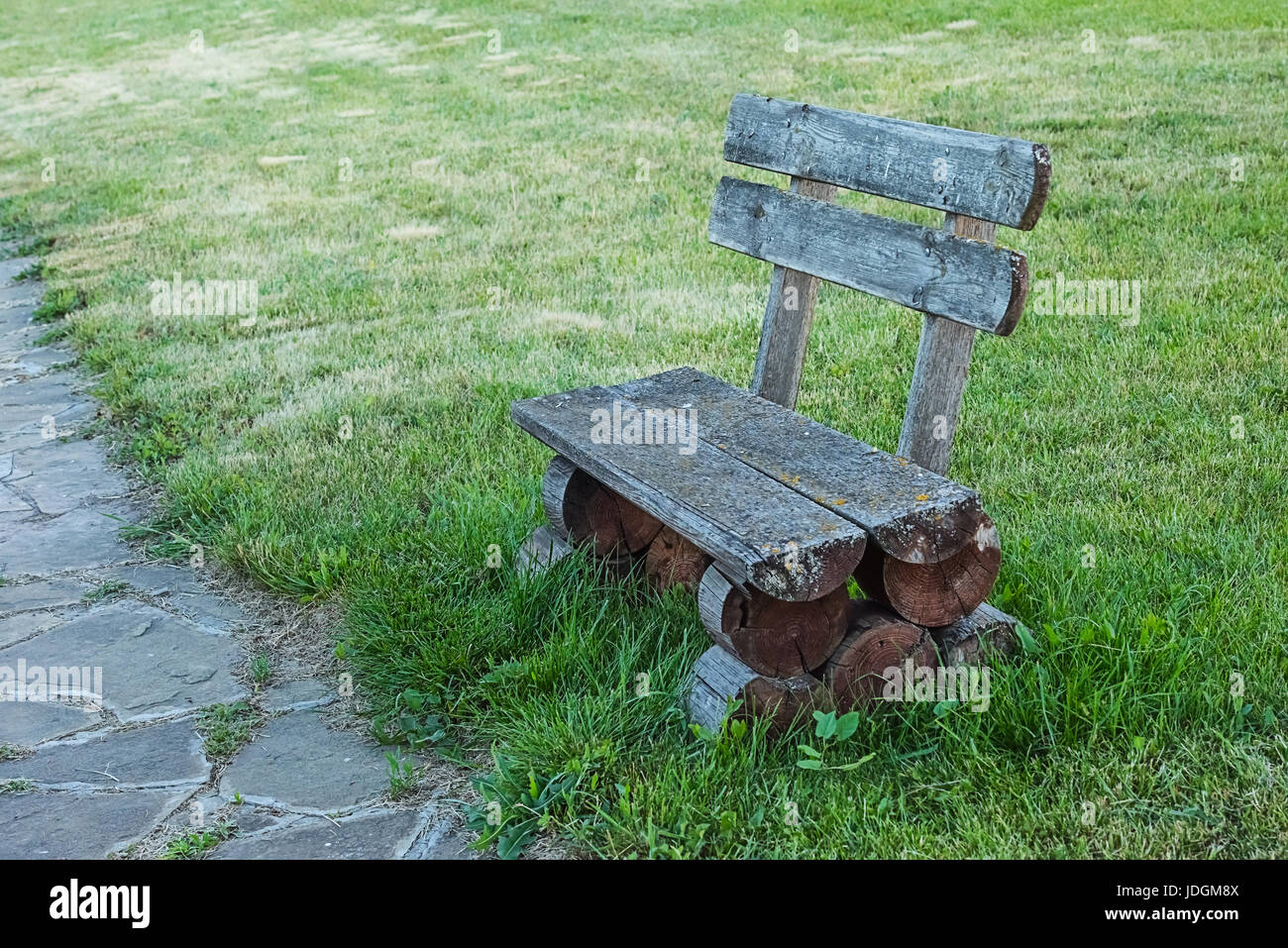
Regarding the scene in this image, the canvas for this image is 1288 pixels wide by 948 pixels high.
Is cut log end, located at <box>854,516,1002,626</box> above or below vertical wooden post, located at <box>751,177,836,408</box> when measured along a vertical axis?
below

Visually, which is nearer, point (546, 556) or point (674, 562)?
point (674, 562)

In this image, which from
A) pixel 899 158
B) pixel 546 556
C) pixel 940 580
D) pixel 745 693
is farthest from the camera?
pixel 546 556

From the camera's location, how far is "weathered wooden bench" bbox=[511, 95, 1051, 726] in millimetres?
3033

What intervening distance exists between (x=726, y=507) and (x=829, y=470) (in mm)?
381

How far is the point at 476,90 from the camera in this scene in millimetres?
15273

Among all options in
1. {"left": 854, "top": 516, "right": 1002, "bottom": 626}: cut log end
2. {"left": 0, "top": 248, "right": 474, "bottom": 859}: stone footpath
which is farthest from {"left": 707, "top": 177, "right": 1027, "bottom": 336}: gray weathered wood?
{"left": 0, "top": 248, "right": 474, "bottom": 859}: stone footpath

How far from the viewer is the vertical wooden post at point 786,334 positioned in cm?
400

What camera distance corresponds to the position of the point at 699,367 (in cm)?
604

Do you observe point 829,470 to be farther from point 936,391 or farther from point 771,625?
point 771,625

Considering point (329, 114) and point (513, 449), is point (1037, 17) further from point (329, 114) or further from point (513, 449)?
point (513, 449)

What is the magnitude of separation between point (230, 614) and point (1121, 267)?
16.6ft

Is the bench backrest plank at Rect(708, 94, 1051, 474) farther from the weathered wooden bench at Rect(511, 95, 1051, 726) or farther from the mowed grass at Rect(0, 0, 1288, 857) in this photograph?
the mowed grass at Rect(0, 0, 1288, 857)

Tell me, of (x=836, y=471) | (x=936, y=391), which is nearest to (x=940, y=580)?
(x=836, y=471)

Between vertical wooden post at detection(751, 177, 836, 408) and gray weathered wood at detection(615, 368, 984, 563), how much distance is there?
148 millimetres
